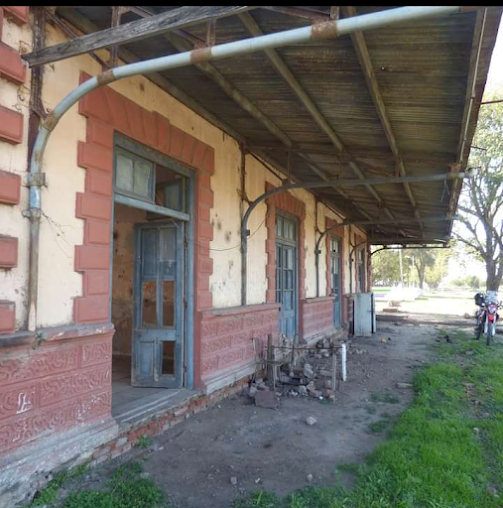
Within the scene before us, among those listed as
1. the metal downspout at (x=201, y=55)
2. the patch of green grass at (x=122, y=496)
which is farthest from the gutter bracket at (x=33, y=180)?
the patch of green grass at (x=122, y=496)

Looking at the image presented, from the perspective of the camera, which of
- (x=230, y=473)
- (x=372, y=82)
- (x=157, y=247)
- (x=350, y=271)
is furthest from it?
(x=350, y=271)

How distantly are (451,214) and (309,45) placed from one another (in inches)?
281

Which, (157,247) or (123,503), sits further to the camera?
(157,247)

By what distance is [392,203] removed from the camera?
32.5ft

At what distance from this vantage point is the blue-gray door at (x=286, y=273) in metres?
8.12

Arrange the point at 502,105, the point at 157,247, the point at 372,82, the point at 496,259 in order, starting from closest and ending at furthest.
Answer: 1. the point at 372,82
2. the point at 157,247
3. the point at 502,105
4. the point at 496,259

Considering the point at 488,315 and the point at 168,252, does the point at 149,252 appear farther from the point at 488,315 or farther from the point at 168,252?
the point at 488,315

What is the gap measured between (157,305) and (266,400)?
1.86 meters

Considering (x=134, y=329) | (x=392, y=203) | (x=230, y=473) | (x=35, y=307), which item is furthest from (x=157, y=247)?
(x=392, y=203)

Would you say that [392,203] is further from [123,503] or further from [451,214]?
[123,503]

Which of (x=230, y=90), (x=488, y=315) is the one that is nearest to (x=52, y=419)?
(x=230, y=90)

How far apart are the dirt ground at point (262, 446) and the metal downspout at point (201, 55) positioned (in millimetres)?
1717

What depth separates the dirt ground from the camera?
10.6 ft

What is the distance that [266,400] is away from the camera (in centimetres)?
530
